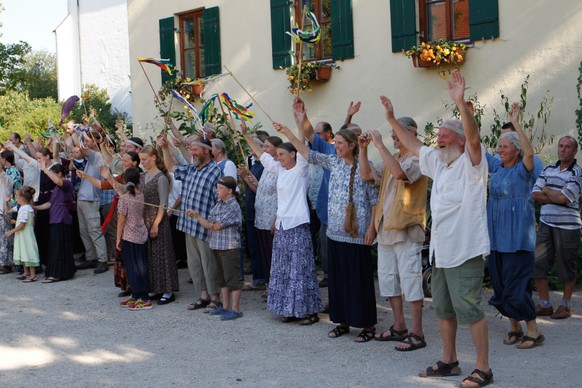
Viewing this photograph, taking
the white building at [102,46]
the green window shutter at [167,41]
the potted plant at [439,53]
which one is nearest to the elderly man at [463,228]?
the potted plant at [439,53]

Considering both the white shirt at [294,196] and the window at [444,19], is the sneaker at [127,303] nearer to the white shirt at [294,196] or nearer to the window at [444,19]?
Answer: the white shirt at [294,196]

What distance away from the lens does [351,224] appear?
22.5 ft

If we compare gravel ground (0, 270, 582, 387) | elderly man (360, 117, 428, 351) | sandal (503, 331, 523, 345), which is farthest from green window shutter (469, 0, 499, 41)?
sandal (503, 331, 523, 345)

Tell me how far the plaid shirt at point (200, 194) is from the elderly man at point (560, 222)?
319 cm

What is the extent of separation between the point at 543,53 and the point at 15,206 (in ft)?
24.4

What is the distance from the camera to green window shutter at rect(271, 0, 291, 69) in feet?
41.4

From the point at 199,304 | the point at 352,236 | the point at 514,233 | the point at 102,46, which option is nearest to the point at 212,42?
the point at 199,304

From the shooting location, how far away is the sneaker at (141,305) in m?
8.75

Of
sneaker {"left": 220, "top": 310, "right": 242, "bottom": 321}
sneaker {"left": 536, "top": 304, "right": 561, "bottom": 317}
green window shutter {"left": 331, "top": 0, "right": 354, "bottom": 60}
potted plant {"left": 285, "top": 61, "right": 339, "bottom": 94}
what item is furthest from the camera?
potted plant {"left": 285, "top": 61, "right": 339, "bottom": 94}

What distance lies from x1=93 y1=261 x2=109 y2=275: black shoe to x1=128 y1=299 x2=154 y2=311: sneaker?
2485 mm

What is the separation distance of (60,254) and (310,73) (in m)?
4.45

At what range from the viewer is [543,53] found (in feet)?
32.9

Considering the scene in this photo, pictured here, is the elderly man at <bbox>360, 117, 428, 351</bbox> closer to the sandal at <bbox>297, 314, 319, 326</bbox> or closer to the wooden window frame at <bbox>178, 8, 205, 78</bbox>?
the sandal at <bbox>297, 314, 319, 326</bbox>

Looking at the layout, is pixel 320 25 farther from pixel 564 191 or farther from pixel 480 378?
pixel 480 378
